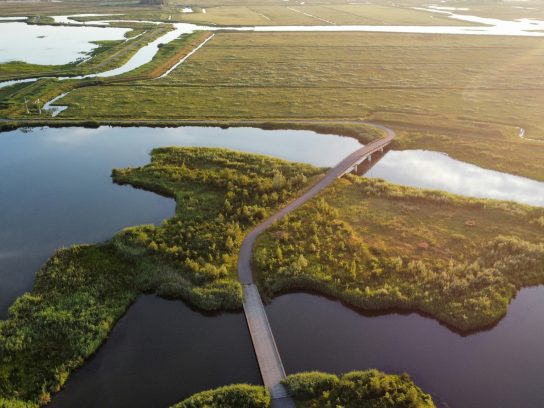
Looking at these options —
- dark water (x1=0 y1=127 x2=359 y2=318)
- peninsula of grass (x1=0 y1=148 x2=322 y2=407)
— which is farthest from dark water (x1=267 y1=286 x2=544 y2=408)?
dark water (x1=0 y1=127 x2=359 y2=318)

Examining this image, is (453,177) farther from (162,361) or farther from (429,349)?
(162,361)

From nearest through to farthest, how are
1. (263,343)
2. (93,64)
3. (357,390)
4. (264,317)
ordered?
1. (357,390)
2. (263,343)
3. (264,317)
4. (93,64)

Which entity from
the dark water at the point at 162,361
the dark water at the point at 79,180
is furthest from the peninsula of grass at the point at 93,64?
the dark water at the point at 162,361

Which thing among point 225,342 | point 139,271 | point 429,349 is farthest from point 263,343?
point 139,271

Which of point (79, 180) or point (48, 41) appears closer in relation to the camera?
point (79, 180)

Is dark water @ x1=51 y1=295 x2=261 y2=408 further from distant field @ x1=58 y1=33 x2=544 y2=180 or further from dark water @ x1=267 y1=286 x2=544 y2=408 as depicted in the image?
distant field @ x1=58 y1=33 x2=544 y2=180

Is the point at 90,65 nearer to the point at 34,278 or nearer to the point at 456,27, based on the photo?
the point at 34,278
